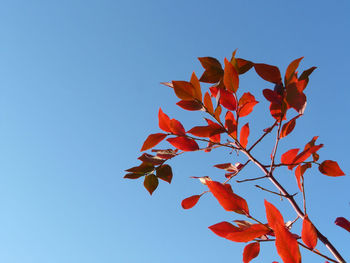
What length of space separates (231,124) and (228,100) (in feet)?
0.21

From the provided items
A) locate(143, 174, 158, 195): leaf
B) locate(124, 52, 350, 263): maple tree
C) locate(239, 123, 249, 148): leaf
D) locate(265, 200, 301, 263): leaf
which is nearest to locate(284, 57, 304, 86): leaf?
locate(124, 52, 350, 263): maple tree

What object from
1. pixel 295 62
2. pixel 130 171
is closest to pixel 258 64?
pixel 295 62

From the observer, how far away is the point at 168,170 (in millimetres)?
891

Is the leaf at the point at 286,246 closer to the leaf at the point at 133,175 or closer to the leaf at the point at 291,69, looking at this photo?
the leaf at the point at 291,69

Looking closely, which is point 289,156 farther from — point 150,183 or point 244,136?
point 150,183

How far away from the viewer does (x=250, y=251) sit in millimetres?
682

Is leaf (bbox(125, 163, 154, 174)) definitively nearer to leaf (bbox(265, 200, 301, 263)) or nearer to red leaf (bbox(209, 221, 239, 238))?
red leaf (bbox(209, 221, 239, 238))

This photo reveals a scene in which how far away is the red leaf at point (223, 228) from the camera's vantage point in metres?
0.62

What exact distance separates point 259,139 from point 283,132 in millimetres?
79

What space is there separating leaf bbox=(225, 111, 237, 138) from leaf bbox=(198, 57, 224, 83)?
0.10m

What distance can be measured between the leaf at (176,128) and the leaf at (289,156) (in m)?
0.27

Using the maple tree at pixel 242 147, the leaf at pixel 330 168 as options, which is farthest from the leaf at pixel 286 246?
the leaf at pixel 330 168

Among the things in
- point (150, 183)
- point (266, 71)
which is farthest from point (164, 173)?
point (266, 71)

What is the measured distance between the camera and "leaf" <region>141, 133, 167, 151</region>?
0.85 meters
